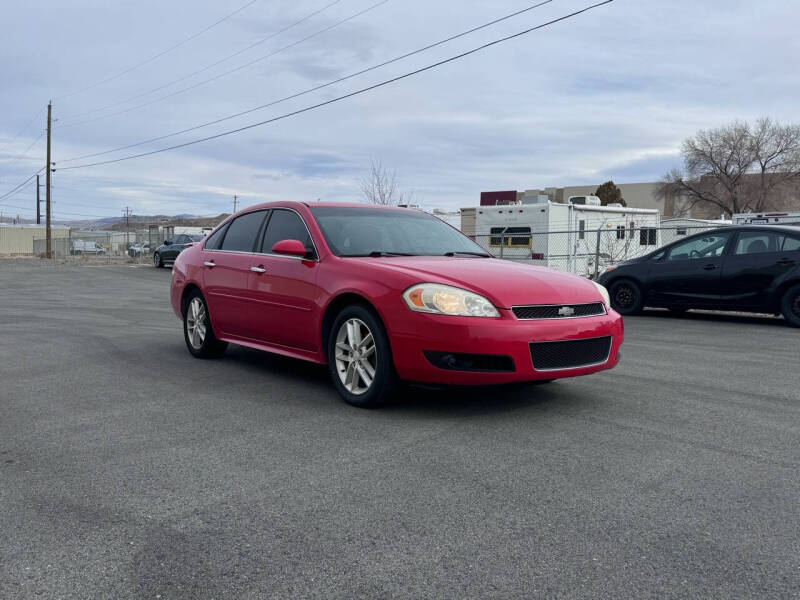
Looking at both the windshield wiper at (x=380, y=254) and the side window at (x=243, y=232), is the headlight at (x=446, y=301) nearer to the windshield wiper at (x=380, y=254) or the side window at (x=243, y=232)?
the windshield wiper at (x=380, y=254)

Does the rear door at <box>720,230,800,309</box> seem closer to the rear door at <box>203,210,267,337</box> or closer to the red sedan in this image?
the red sedan

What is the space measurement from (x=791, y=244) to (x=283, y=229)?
8191mm

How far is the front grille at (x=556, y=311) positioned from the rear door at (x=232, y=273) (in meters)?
2.73

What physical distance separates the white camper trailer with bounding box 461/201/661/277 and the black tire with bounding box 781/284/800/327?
921cm

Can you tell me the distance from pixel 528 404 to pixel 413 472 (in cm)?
184

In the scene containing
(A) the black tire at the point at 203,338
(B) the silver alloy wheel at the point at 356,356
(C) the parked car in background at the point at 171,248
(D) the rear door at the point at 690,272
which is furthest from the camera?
(C) the parked car in background at the point at 171,248

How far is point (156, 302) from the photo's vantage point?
16.1 metres

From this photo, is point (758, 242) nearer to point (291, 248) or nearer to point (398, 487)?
point (291, 248)

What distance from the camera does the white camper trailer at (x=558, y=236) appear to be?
21.9 meters

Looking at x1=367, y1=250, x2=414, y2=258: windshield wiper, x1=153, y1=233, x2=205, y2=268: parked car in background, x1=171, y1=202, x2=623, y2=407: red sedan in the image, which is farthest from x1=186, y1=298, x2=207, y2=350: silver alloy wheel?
x1=153, y1=233, x2=205, y2=268: parked car in background

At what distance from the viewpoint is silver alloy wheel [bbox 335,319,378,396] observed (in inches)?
219

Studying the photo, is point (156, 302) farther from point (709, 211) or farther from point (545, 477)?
point (709, 211)

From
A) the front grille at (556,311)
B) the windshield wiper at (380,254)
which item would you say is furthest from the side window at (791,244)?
the windshield wiper at (380,254)

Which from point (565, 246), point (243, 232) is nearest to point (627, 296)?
point (243, 232)
